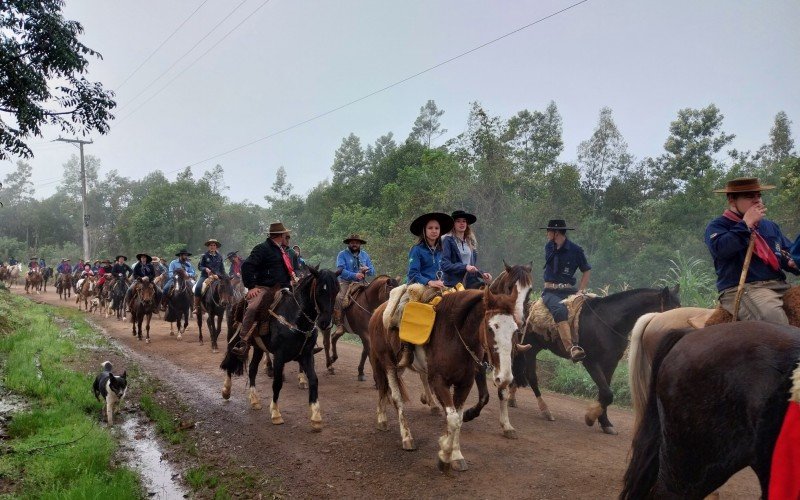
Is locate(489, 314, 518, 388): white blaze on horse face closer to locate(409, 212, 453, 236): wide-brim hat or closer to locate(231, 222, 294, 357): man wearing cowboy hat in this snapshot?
locate(409, 212, 453, 236): wide-brim hat

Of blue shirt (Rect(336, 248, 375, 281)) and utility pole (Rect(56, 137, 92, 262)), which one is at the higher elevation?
utility pole (Rect(56, 137, 92, 262))

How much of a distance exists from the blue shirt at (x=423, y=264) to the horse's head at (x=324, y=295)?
1088 mm

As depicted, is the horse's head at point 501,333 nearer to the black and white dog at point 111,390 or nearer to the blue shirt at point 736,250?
the blue shirt at point 736,250

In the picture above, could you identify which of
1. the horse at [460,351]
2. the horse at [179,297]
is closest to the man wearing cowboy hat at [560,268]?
the horse at [460,351]

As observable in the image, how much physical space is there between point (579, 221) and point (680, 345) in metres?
19.2

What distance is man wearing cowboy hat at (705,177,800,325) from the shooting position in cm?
430

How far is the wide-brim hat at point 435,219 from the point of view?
6.64 metres

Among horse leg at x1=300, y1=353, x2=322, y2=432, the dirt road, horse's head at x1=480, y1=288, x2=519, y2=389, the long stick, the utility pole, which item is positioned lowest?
the dirt road

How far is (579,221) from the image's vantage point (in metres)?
21.4

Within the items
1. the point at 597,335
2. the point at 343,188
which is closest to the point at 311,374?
the point at 597,335

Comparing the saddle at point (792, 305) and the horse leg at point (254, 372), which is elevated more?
the saddle at point (792, 305)

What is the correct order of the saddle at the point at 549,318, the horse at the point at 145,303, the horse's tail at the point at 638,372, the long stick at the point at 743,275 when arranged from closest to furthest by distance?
1. the long stick at the point at 743,275
2. the horse's tail at the point at 638,372
3. the saddle at the point at 549,318
4. the horse at the point at 145,303

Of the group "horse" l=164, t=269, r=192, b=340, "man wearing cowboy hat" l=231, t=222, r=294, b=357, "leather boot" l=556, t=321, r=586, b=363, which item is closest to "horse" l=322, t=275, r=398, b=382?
"man wearing cowboy hat" l=231, t=222, r=294, b=357

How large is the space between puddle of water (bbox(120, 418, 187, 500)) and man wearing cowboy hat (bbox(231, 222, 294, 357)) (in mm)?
1669
